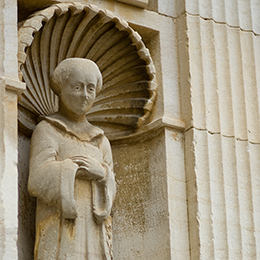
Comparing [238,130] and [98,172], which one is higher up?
[238,130]

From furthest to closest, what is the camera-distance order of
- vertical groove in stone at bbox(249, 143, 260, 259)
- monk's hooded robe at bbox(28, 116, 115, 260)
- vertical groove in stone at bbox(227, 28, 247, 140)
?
vertical groove in stone at bbox(227, 28, 247, 140)
vertical groove in stone at bbox(249, 143, 260, 259)
monk's hooded robe at bbox(28, 116, 115, 260)

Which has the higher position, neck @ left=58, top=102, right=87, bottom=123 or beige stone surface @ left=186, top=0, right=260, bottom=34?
beige stone surface @ left=186, top=0, right=260, bottom=34

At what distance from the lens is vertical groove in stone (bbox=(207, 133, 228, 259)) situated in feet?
17.6

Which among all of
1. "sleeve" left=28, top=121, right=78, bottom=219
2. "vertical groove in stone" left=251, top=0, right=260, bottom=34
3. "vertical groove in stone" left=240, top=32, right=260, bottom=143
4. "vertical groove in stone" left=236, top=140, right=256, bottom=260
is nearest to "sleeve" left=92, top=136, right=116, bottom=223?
"sleeve" left=28, top=121, right=78, bottom=219

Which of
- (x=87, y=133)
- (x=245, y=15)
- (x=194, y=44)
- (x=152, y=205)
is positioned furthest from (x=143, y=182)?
(x=245, y=15)

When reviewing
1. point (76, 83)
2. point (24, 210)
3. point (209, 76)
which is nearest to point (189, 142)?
point (209, 76)

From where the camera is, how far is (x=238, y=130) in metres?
5.70

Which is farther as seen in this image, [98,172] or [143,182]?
[143,182]

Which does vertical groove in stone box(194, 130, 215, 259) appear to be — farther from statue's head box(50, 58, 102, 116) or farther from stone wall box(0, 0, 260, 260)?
statue's head box(50, 58, 102, 116)

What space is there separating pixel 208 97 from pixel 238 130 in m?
0.27

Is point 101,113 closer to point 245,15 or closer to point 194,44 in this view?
point 194,44

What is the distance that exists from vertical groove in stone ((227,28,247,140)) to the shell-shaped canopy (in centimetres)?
50

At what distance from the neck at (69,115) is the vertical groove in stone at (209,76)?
775mm

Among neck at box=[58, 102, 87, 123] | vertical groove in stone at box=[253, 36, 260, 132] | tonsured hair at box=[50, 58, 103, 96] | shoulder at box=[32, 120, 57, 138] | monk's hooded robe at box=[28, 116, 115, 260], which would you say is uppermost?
vertical groove in stone at box=[253, 36, 260, 132]
